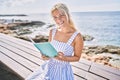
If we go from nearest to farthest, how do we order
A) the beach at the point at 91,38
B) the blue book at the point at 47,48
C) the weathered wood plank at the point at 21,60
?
the blue book at the point at 47,48, the weathered wood plank at the point at 21,60, the beach at the point at 91,38

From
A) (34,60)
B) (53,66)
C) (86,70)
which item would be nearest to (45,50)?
(53,66)

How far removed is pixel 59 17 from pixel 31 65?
6.53ft

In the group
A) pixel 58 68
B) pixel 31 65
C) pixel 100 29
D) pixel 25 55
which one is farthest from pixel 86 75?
pixel 100 29

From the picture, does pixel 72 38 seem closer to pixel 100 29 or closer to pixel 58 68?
pixel 58 68

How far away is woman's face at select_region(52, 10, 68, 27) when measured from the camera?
2.16 m

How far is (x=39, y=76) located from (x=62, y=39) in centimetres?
39

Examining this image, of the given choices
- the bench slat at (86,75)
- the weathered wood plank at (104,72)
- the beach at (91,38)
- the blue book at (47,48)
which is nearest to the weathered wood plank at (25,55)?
the beach at (91,38)

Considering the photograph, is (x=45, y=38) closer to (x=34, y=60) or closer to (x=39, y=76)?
(x=34, y=60)

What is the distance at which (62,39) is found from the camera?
2.34 m

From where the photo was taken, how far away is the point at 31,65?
158 inches

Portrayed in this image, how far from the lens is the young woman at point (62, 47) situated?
7.14ft

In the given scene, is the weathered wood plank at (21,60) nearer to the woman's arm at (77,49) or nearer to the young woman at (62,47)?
the young woman at (62,47)

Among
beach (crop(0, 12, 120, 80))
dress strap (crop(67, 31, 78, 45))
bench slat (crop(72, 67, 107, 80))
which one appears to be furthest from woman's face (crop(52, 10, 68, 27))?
beach (crop(0, 12, 120, 80))

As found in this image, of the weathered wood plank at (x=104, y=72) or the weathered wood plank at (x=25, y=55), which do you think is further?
the weathered wood plank at (x=25, y=55)
